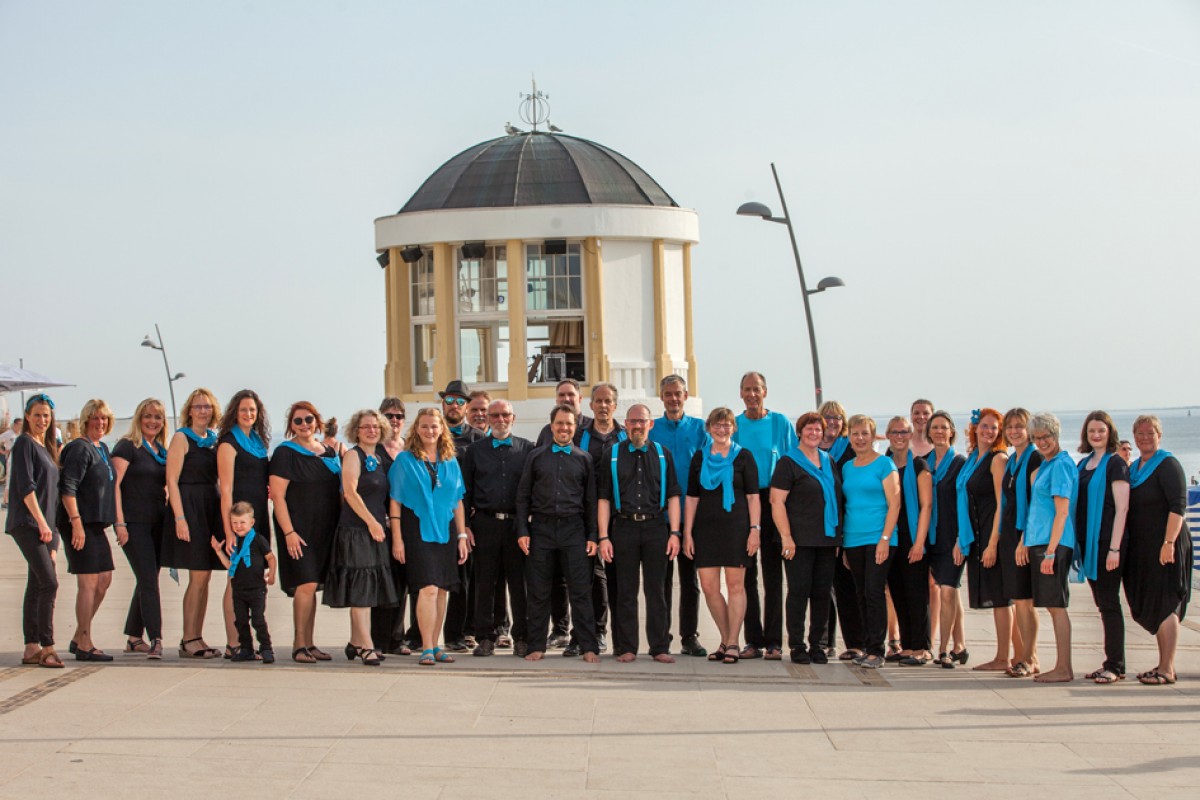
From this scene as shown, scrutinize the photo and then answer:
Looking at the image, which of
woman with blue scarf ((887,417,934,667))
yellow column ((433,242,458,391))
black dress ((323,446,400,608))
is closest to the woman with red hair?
woman with blue scarf ((887,417,934,667))

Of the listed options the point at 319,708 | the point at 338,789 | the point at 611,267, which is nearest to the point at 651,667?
the point at 319,708

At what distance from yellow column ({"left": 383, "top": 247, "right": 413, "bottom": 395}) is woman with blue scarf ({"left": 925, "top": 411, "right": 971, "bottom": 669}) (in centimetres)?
1816

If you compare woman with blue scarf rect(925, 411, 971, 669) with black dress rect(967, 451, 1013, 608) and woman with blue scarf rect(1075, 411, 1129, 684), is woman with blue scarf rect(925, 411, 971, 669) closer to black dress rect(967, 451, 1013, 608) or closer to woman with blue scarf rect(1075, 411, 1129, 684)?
black dress rect(967, 451, 1013, 608)

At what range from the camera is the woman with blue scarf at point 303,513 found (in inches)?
393

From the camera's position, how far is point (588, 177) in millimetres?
27125

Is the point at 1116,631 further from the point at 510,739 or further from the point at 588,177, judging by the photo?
the point at 588,177

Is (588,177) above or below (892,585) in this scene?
above

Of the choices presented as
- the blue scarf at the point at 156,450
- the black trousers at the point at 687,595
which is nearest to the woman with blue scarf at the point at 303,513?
the blue scarf at the point at 156,450

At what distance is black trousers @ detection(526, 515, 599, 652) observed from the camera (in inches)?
406

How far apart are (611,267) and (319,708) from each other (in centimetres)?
1881

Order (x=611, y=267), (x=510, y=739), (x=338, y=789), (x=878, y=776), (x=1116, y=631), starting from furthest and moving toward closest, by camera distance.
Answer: (x=611, y=267) < (x=1116, y=631) < (x=510, y=739) < (x=878, y=776) < (x=338, y=789)

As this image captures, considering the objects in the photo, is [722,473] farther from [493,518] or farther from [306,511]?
[306,511]

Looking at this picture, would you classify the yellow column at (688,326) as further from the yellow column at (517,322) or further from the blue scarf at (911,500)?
the blue scarf at (911,500)

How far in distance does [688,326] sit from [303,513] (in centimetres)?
1787
